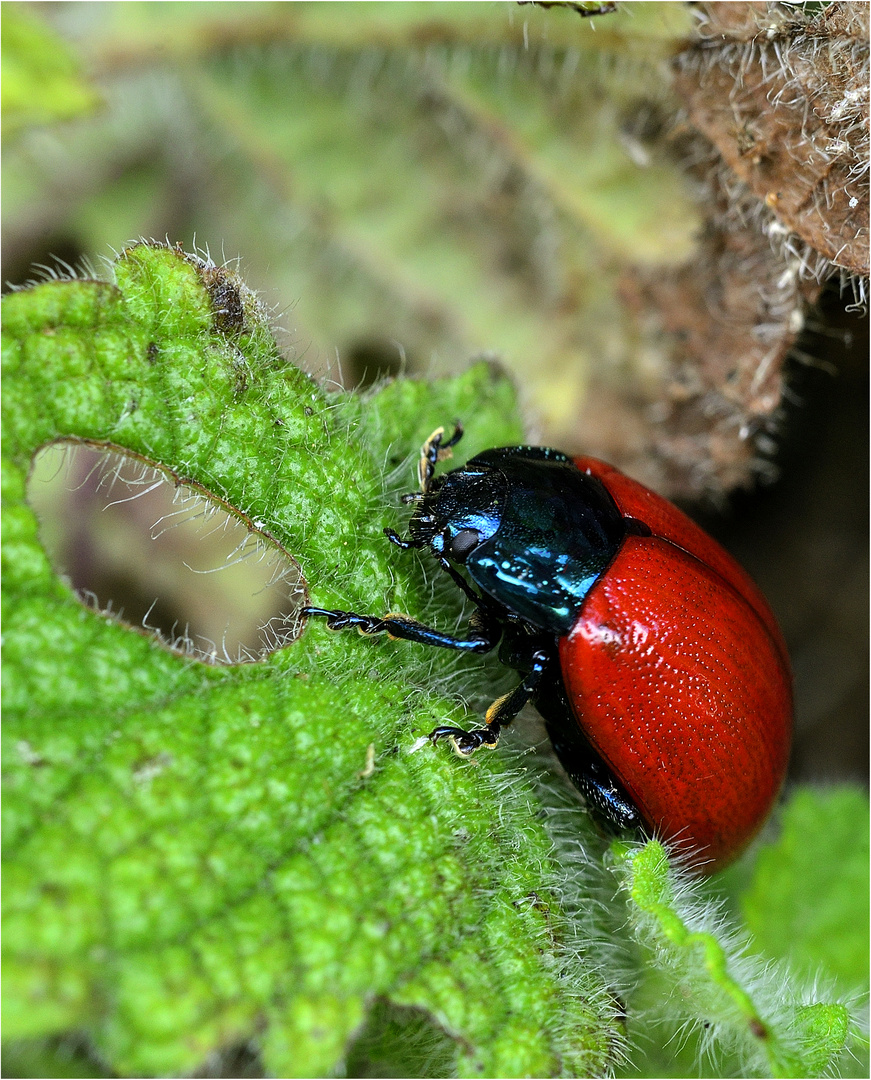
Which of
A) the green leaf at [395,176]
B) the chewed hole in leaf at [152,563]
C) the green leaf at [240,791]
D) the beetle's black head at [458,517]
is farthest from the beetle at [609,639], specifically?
the chewed hole in leaf at [152,563]

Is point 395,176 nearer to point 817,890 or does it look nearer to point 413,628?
point 413,628

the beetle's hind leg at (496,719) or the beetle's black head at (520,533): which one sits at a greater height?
the beetle's black head at (520,533)

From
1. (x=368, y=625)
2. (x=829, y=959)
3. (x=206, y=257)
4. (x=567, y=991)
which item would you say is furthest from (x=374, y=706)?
(x=829, y=959)

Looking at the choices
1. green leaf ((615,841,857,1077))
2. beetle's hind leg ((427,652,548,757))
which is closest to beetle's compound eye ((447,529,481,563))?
beetle's hind leg ((427,652,548,757))

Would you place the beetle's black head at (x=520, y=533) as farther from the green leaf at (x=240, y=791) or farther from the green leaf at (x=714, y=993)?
the green leaf at (x=714, y=993)

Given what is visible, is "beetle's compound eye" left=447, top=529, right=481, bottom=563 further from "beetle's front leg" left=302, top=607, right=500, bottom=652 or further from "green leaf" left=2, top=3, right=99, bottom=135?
"green leaf" left=2, top=3, right=99, bottom=135

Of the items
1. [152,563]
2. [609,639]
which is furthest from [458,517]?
[152,563]
